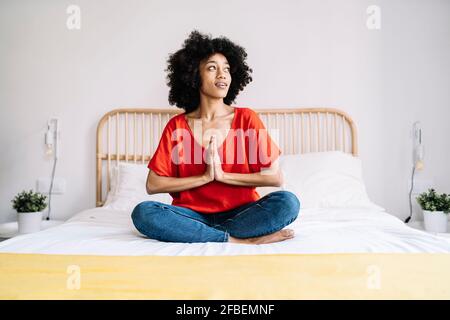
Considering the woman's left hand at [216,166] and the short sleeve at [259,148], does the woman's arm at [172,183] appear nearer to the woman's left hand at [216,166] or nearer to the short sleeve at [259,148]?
the woman's left hand at [216,166]

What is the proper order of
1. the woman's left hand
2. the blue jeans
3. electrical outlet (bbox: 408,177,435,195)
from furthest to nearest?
electrical outlet (bbox: 408,177,435,195) < the woman's left hand < the blue jeans

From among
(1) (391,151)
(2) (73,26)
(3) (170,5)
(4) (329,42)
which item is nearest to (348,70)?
(4) (329,42)

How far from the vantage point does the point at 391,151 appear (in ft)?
6.79

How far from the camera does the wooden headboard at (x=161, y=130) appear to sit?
2.09 metres

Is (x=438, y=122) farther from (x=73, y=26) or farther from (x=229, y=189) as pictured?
(x=73, y=26)

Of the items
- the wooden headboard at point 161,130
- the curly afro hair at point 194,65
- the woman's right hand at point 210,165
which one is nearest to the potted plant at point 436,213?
the wooden headboard at point 161,130

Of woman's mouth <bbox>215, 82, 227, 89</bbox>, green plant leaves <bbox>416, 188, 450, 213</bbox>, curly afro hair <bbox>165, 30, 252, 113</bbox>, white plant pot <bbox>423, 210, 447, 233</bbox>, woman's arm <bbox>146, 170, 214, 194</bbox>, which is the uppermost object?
curly afro hair <bbox>165, 30, 252, 113</bbox>

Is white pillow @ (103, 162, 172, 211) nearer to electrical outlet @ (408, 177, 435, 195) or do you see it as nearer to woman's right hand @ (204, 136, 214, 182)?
woman's right hand @ (204, 136, 214, 182)

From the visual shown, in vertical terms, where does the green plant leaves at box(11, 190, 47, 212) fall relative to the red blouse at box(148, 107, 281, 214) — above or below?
below

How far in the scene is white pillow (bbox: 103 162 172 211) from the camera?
5.83ft

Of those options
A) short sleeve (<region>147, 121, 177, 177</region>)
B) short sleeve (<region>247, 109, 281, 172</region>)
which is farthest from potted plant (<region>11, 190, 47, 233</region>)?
short sleeve (<region>247, 109, 281, 172</region>)

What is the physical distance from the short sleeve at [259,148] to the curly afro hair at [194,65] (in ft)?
1.08

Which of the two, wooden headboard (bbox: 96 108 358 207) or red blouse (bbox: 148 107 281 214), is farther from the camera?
wooden headboard (bbox: 96 108 358 207)
